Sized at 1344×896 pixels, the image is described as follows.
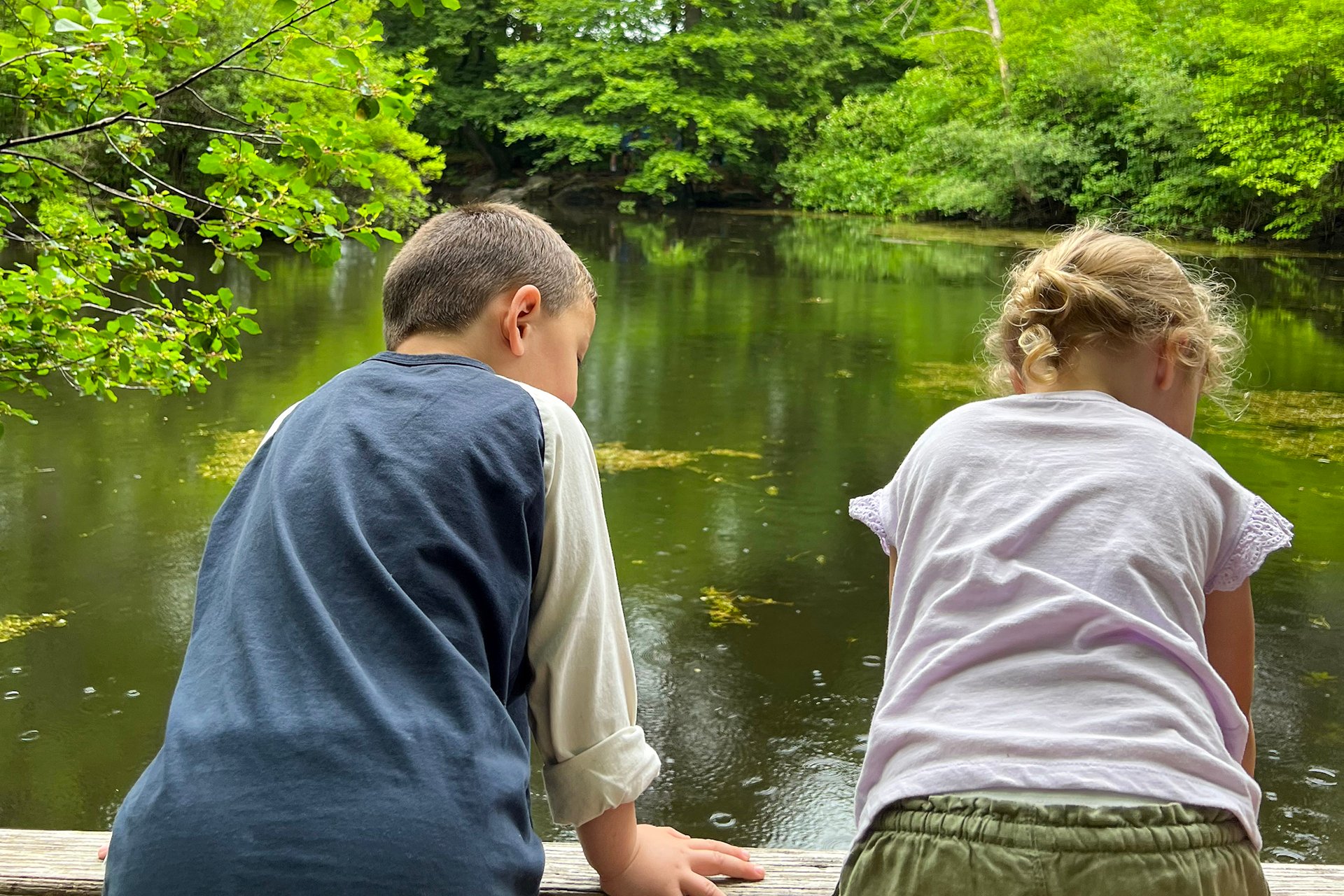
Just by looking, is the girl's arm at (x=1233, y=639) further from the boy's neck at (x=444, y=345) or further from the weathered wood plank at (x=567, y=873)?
the boy's neck at (x=444, y=345)

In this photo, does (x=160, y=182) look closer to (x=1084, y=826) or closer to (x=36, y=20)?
(x=36, y=20)

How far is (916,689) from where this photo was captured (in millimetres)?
1333

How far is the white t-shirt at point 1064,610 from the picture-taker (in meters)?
1.23

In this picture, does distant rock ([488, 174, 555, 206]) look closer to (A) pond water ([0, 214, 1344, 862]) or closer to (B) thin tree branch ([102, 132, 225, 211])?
(A) pond water ([0, 214, 1344, 862])

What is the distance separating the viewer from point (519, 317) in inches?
58.7

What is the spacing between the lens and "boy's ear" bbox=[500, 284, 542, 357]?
4.84 feet

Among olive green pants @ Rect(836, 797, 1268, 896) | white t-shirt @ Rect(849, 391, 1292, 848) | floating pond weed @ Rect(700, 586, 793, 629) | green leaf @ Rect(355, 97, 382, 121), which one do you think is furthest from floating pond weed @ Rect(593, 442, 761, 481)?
olive green pants @ Rect(836, 797, 1268, 896)

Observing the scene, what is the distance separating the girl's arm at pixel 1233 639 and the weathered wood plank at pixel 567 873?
319mm

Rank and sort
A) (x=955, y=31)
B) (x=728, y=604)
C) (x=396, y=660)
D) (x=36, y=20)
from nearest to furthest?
1. (x=396, y=660)
2. (x=36, y=20)
3. (x=728, y=604)
4. (x=955, y=31)

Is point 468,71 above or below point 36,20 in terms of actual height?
above

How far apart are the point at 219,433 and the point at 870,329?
6.01 m

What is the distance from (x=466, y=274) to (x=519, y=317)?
3.2 inches

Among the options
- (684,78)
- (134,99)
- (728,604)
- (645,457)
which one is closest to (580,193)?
(684,78)

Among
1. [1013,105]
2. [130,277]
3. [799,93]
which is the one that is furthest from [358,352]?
[799,93]
